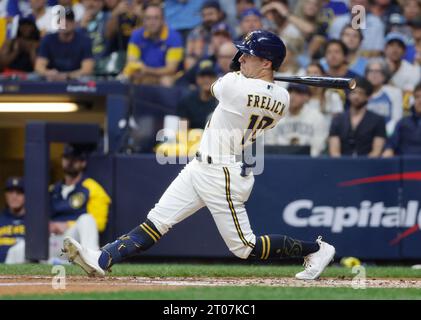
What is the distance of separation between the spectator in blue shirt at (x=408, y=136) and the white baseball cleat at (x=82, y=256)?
4.99 metres

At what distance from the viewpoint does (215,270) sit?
30.2 ft

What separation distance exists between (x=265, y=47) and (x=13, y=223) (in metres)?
5.22

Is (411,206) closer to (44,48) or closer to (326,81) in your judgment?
(326,81)

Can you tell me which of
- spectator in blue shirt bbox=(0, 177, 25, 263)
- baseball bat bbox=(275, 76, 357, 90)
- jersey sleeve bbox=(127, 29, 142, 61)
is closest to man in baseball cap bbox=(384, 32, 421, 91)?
jersey sleeve bbox=(127, 29, 142, 61)

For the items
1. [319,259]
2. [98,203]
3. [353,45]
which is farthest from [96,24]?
[319,259]

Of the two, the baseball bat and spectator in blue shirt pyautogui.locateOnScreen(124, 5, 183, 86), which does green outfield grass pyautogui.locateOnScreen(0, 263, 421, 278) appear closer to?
the baseball bat

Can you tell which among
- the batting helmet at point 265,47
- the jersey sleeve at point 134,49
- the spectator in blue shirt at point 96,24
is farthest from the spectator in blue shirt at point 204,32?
the batting helmet at point 265,47

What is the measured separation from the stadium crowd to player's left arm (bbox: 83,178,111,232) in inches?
50.7

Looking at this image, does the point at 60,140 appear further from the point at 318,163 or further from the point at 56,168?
the point at 318,163

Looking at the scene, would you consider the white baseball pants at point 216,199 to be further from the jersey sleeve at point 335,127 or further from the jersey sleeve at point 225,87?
the jersey sleeve at point 335,127

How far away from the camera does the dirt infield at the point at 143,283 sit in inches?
283

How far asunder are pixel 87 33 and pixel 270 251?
6.95 m

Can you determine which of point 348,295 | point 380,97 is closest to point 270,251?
point 348,295
